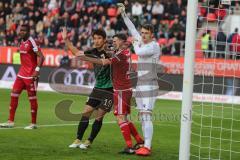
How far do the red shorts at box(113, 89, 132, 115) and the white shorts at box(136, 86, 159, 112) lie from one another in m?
0.21

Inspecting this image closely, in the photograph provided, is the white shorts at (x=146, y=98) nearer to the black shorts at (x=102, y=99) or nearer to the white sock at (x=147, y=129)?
the white sock at (x=147, y=129)

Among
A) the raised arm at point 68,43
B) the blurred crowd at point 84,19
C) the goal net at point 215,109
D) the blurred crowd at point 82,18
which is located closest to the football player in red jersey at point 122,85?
the goal net at point 215,109

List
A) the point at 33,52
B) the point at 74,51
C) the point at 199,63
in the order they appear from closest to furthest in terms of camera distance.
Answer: the point at 74,51 < the point at 33,52 < the point at 199,63

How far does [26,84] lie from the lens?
13844 millimetres

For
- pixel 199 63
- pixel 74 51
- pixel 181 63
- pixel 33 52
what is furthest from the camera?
pixel 181 63

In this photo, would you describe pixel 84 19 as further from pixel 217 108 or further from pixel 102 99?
pixel 102 99

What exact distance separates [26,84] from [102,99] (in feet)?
10.4

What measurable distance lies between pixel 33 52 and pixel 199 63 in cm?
958

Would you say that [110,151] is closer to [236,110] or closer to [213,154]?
[213,154]

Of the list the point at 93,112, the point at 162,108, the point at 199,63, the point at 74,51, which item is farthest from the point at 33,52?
the point at 199,63

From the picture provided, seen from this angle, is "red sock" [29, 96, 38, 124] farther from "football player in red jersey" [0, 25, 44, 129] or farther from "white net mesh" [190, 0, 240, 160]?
"white net mesh" [190, 0, 240, 160]

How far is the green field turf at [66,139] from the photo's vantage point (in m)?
10.4

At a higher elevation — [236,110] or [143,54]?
[143,54]

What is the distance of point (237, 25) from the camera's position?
26.4 meters
